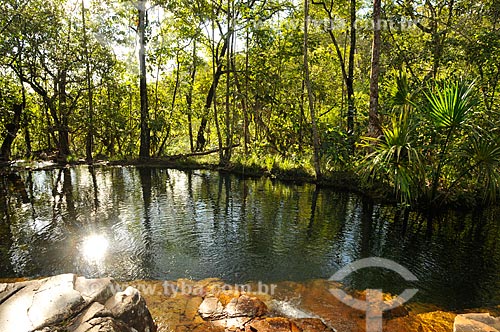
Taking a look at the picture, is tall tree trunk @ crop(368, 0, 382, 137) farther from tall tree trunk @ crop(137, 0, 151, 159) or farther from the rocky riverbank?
tall tree trunk @ crop(137, 0, 151, 159)

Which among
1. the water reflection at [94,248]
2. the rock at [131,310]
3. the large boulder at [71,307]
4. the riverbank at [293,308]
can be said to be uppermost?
the large boulder at [71,307]

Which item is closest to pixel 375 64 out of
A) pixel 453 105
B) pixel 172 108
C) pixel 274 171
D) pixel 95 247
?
pixel 453 105

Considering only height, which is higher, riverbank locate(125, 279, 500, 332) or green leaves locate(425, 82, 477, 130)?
green leaves locate(425, 82, 477, 130)

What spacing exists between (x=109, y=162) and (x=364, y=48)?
582 inches

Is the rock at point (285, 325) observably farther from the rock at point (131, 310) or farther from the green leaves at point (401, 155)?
the green leaves at point (401, 155)

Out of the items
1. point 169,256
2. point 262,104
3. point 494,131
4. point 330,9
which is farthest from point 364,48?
point 169,256

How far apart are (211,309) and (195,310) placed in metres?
0.21

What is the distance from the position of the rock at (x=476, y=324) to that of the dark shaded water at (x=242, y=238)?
52.5 inches

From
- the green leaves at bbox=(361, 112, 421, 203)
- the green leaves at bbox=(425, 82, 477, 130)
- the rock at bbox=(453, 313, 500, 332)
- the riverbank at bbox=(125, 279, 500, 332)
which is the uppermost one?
the green leaves at bbox=(425, 82, 477, 130)

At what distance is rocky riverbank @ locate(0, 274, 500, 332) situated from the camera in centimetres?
302

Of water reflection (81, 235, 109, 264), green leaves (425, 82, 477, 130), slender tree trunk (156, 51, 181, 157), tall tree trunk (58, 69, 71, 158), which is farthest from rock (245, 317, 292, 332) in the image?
tall tree trunk (58, 69, 71, 158)

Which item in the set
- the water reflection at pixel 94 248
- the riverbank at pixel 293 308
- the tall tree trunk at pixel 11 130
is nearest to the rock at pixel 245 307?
the riverbank at pixel 293 308

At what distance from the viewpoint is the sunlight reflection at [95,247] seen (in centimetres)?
595

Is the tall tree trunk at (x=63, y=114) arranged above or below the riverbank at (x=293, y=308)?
above
